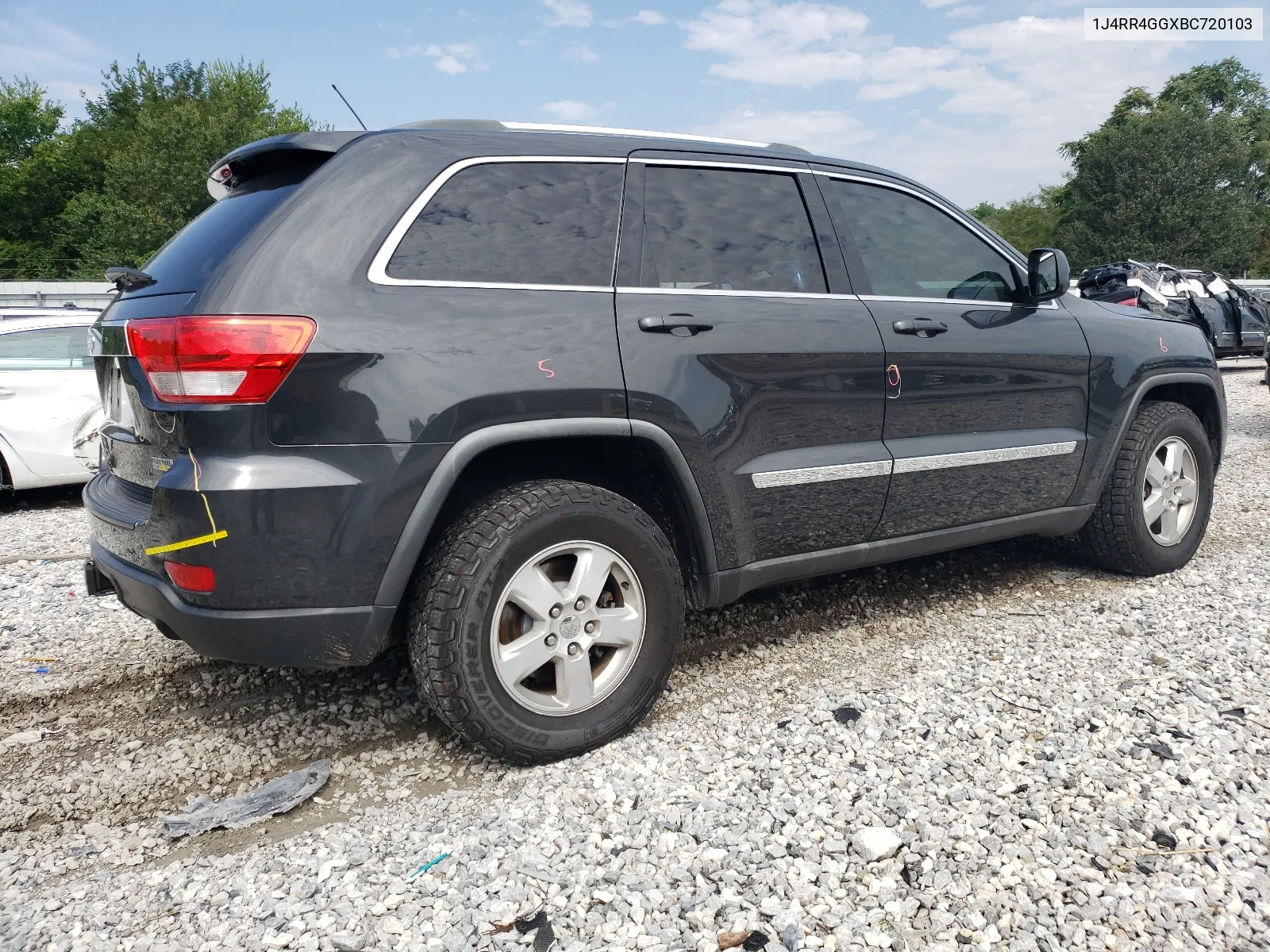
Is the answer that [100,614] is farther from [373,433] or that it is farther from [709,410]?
[709,410]

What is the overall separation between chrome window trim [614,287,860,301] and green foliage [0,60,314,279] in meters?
46.0

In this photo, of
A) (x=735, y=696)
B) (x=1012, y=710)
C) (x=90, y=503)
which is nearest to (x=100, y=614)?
(x=90, y=503)

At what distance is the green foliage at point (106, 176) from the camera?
46.6m

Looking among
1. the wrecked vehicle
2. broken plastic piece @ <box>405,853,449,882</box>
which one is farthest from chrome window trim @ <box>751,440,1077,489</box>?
the wrecked vehicle

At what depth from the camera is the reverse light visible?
2.34 m

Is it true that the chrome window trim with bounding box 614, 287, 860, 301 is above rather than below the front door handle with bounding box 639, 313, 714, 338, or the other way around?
above

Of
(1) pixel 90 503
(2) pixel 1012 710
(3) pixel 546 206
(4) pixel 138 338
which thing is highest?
(3) pixel 546 206

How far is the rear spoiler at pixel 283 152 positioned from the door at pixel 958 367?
178cm

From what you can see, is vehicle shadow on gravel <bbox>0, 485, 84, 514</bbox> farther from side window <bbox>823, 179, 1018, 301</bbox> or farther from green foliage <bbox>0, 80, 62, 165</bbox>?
green foliage <bbox>0, 80, 62, 165</bbox>

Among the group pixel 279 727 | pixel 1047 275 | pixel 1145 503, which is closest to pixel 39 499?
pixel 279 727

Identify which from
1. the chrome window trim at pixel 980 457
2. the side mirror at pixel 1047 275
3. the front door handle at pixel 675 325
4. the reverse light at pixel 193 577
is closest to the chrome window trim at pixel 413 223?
the front door handle at pixel 675 325

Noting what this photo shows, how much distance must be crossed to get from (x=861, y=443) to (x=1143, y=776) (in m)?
1.35

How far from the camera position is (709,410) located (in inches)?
113

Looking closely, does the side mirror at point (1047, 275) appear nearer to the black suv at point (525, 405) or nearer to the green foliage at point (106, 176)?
the black suv at point (525, 405)
